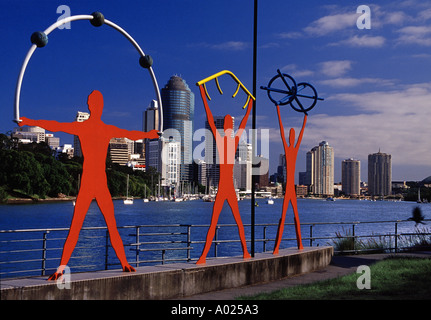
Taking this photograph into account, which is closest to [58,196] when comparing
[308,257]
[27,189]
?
[27,189]

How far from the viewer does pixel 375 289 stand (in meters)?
10.6

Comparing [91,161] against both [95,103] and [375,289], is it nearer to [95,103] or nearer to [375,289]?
[95,103]

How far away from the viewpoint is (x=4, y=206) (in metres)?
96.4

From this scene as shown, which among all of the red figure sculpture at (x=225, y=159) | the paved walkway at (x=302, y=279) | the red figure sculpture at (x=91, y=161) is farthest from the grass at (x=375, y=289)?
the red figure sculpture at (x=91, y=161)

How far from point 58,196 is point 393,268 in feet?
341

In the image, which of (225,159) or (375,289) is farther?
(225,159)

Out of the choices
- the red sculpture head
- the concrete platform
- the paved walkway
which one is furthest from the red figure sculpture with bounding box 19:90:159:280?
the paved walkway

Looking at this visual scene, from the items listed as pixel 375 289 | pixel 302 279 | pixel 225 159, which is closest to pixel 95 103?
pixel 225 159

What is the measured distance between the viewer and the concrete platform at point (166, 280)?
8516 millimetres

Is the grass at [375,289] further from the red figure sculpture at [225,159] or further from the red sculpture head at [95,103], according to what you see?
the red sculpture head at [95,103]

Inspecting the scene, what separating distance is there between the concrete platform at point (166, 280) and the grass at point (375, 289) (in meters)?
1.29

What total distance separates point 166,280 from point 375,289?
4.12 m

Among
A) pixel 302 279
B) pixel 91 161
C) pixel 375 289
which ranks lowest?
pixel 302 279
